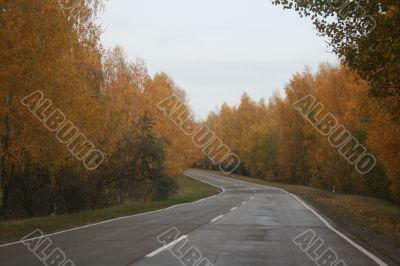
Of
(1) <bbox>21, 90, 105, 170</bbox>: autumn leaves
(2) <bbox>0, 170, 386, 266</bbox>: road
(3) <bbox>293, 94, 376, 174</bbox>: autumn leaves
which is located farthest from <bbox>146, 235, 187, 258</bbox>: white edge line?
(3) <bbox>293, 94, 376, 174</bbox>: autumn leaves

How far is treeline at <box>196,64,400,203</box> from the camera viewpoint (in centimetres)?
2478

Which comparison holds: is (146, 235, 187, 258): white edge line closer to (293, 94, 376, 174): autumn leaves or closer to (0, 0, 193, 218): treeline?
(0, 0, 193, 218): treeline

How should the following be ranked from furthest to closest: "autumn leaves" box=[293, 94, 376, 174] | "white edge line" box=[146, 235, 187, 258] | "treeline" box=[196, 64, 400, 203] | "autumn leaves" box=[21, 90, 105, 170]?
"autumn leaves" box=[293, 94, 376, 174], "treeline" box=[196, 64, 400, 203], "autumn leaves" box=[21, 90, 105, 170], "white edge line" box=[146, 235, 187, 258]

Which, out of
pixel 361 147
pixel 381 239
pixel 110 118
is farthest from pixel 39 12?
pixel 361 147

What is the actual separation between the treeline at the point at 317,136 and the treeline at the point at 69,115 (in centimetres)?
1018

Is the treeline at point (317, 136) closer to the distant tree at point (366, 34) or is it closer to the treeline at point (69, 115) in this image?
the distant tree at point (366, 34)

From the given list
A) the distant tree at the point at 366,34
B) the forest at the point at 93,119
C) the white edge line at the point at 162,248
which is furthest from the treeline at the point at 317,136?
the white edge line at the point at 162,248

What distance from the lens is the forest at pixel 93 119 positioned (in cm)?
1549

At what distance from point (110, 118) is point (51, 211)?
521 centimetres

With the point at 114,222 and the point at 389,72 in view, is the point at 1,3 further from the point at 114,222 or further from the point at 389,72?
the point at 389,72

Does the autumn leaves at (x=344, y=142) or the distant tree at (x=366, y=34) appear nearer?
the distant tree at (x=366, y=34)

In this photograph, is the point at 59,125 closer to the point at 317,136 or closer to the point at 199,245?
the point at 199,245

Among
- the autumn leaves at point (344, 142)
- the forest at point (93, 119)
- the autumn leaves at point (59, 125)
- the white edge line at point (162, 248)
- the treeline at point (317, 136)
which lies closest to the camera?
the white edge line at point (162, 248)

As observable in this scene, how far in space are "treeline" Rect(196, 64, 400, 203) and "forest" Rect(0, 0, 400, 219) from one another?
0.14 metres
